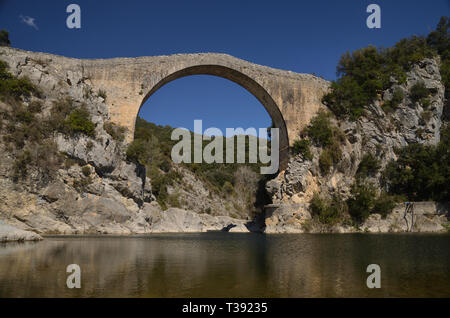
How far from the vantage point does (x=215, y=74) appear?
20766mm

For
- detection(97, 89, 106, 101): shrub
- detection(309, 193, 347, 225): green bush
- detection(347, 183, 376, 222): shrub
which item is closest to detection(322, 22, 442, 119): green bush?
detection(347, 183, 376, 222): shrub

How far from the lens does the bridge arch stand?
19.2 meters

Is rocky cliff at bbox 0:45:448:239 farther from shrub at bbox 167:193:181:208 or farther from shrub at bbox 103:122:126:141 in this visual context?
shrub at bbox 167:193:181:208

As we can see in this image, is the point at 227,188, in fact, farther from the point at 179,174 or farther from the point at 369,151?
the point at 369,151

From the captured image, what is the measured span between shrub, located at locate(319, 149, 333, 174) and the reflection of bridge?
79.3 inches

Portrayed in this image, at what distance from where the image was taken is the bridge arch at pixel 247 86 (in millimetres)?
19203

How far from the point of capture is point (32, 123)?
14.8m

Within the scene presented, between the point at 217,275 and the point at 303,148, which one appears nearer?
the point at 217,275

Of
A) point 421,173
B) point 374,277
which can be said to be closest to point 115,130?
point 374,277

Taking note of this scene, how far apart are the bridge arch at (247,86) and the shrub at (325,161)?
201 cm

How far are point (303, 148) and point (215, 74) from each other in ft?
23.1
